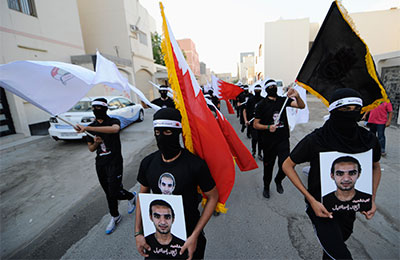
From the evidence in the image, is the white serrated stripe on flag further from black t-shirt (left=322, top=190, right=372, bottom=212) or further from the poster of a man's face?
black t-shirt (left=322, top=190, right=372, bottom=212)

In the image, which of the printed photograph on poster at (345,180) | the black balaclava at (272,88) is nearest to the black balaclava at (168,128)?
the printed photograph on poster at (345,180)

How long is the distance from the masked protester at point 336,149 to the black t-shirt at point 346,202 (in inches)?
1.3

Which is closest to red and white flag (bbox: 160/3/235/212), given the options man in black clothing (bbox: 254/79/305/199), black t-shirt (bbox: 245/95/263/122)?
man in black clothing (bbox: 254/79/305/199)

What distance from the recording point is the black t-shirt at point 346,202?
1562 millimetres

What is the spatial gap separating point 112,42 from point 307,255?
2108 cm

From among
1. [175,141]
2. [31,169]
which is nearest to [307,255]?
[175,141]

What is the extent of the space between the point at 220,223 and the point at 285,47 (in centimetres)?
3074

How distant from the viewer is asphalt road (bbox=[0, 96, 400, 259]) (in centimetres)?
243

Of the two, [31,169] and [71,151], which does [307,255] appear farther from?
[71,151]

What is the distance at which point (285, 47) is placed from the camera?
92.4 feet

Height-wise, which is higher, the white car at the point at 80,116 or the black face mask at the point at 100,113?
the black face mask at the point at 100,113

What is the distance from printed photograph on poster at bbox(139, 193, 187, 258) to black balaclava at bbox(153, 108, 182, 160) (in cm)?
32

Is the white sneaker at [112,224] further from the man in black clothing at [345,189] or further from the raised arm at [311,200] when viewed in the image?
the man in black clothing at [345,189]

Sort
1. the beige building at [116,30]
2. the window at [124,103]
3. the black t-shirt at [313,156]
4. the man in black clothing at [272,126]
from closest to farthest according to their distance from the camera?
the black t-shirt at [313,156]
the man in black clothing at [272,126]
the window at [124,103]
the beige building at [116,30]
